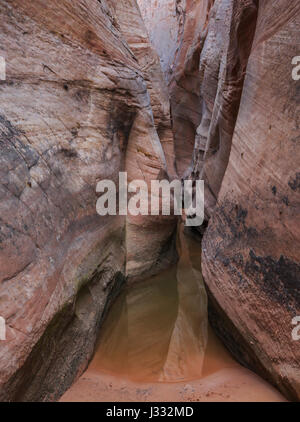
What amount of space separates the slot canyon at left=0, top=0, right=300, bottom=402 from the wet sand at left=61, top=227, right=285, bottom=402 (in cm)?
2

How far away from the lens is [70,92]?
3.40m

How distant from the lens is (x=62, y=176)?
121 inches

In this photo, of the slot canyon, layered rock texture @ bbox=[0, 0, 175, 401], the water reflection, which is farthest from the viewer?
the water reflection

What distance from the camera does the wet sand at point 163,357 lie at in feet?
7.88

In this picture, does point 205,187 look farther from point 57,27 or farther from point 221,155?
point 57,27

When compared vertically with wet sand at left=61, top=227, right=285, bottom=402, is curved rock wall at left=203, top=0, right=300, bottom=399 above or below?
A: above

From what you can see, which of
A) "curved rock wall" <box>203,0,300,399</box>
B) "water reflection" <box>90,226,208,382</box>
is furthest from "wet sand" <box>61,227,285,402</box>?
"curved rock wall" <box>203,0,300,399</box>

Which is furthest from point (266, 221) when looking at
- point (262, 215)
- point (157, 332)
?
point (157, 332)

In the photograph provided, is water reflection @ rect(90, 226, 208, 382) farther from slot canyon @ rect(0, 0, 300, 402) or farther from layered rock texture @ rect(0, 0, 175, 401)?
layered rock texture @ rect(0, 0, 175, 401)

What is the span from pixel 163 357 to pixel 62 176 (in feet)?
7.79

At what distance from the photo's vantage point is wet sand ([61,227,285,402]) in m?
2.40

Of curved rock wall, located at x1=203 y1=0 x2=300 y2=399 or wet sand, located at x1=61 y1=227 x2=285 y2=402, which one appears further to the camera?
wet sand, located at x1=61 y1=227 x2=285 y2=402

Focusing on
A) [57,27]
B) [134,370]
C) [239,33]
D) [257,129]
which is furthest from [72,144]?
[239,33]

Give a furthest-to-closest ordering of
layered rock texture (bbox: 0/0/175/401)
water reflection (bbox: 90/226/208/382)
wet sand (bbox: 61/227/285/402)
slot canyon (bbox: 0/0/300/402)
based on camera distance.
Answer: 1. water reflection (bbox: 90/226/208/382)
2. wet sand (bbox: 61/227/285/402)
3. slot canyon (bbox: 0/0/300/402)
4. layered rock texture (bbox: 0/0/175/401)
